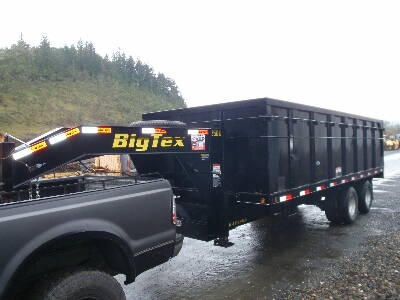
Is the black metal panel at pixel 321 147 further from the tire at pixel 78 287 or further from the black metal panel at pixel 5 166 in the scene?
the black metal panel at pixel 5 166

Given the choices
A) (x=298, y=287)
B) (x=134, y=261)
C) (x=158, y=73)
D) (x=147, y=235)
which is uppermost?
(x=158, y=73)

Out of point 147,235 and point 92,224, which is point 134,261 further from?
point 92,224

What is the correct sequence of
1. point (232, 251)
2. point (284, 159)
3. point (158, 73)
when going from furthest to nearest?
1. point (158, 73)
2. point (232, 251)
3. point (284, 159)

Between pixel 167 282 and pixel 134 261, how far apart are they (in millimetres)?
1694

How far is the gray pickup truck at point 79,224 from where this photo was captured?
8.52 feet

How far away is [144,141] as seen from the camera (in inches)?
157

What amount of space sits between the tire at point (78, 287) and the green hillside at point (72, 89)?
165ft

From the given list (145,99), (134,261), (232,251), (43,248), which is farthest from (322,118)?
(145,99)

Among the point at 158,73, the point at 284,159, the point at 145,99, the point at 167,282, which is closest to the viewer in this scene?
the point at 167,282

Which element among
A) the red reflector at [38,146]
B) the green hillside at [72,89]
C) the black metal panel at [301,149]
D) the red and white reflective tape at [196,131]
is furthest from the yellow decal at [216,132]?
the green hillside at [72,89]

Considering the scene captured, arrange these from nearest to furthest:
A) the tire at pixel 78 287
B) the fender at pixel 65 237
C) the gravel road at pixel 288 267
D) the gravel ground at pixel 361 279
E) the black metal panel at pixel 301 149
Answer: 1. the fender at pixel 65 237
2. the tire at pixel 78 287
3. the gravel ground at pixel 361 279
4. the gravel road at pixel 288 267
5. the black metal panel at pixel 301 149

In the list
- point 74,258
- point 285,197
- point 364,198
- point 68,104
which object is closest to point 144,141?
point 74,258

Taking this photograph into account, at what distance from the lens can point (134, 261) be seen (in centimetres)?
338

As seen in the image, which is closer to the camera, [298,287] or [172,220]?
[172,220]
